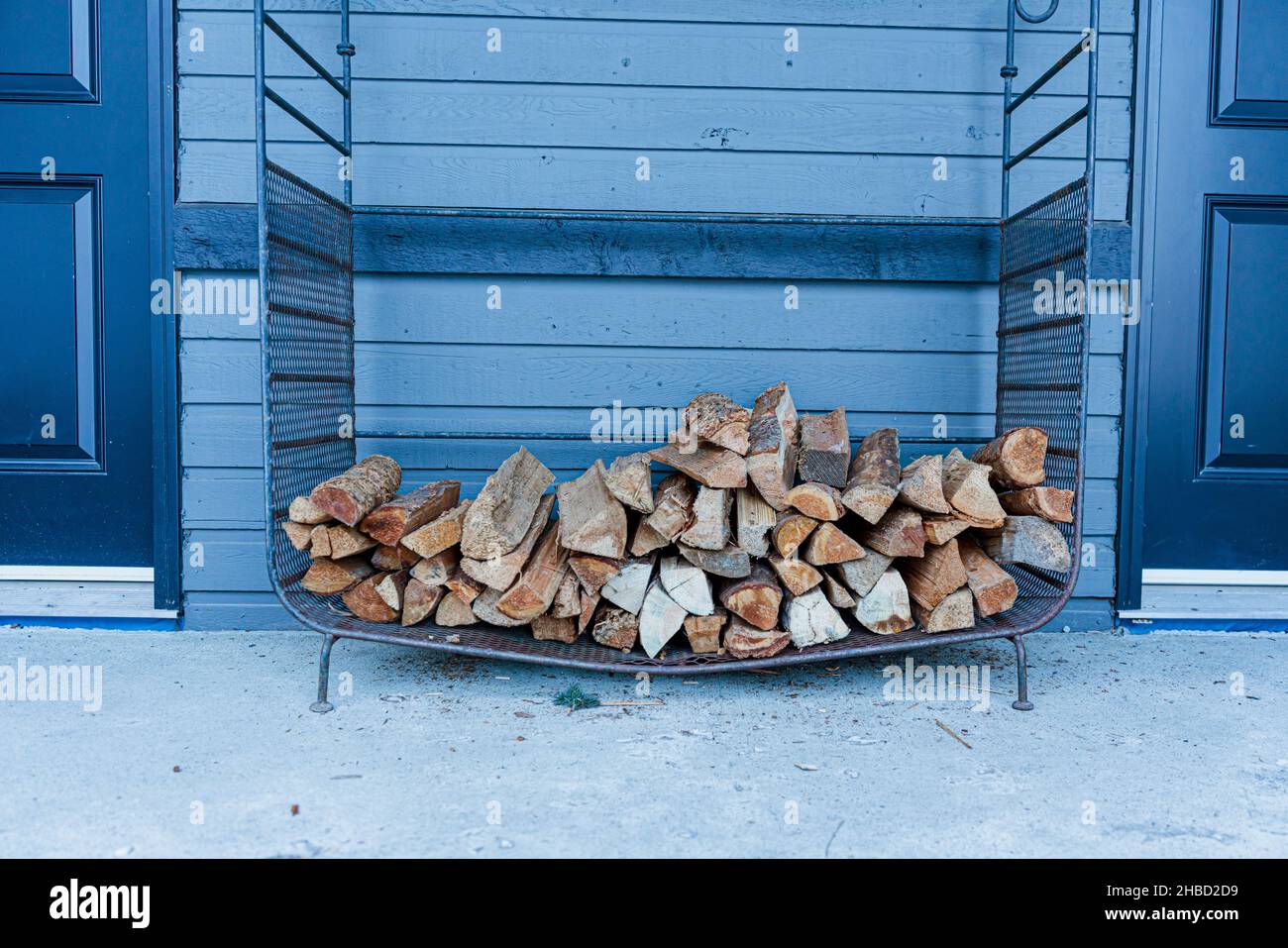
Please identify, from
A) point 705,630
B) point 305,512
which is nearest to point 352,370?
point 305,512

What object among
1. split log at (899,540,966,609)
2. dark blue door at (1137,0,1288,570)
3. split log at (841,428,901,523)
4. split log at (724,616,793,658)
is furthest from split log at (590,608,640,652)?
dark blue door at (1137,0,1288,570)

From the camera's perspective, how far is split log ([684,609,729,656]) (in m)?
2.02

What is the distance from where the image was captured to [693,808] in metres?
1.52

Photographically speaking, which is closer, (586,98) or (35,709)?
(35,709)

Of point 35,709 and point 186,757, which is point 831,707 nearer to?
point 186,757

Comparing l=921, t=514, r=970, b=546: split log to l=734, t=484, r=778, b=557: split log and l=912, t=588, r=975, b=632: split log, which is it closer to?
l=912, t=588, r=975, b=632: split log

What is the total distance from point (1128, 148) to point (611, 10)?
1645 mm

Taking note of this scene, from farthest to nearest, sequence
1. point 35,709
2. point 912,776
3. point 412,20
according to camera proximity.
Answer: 1. point 412,20
2. point 35,709
3. point 912,776

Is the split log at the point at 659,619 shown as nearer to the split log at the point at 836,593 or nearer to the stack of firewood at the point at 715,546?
the stack of firewood at the point at 715,546

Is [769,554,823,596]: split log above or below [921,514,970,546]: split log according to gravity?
below

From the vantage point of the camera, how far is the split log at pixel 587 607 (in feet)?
6.68

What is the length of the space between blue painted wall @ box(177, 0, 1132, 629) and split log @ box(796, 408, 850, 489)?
1.10ft

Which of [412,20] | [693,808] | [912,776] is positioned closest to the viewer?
[693,808]

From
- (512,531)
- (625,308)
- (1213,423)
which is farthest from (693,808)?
(1213,423)
